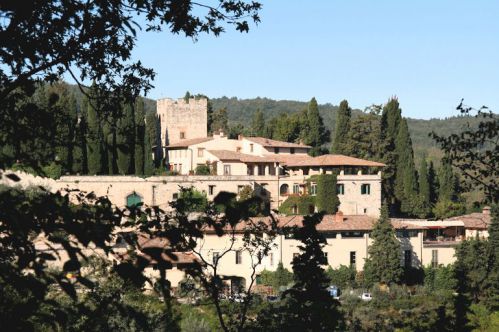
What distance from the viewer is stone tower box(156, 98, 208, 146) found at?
63.6m

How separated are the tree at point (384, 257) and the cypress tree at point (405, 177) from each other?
42.4 feet

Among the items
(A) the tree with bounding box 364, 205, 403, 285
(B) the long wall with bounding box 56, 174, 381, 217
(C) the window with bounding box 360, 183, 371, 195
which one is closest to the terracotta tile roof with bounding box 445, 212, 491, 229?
(B) the long wall with bounding box 56, 174, 381, 217

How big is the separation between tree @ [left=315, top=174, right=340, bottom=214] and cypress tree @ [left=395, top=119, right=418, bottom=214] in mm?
7930

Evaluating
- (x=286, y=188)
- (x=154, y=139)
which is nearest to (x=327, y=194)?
(x=286, y=188)

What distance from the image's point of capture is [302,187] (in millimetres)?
51938

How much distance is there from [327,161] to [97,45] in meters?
45.0

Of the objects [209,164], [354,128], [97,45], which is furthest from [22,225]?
[354,128]

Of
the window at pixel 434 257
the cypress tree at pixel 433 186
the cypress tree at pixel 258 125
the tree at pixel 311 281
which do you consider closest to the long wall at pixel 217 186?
the window at pixel 434 257

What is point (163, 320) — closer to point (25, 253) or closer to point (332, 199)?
point (25, 253)

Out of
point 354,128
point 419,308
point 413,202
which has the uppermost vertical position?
point 354,128

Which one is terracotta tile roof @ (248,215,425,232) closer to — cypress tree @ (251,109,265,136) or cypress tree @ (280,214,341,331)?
cypress tree @ (251,109,265,136)

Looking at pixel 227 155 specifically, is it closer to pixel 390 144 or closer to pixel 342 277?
pixel 390 144

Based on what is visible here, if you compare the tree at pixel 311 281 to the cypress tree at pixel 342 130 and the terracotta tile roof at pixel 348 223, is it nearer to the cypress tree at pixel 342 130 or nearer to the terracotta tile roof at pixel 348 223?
the terracotta tile roof at pixel 348 223

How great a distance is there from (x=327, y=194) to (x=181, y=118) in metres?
18.0
